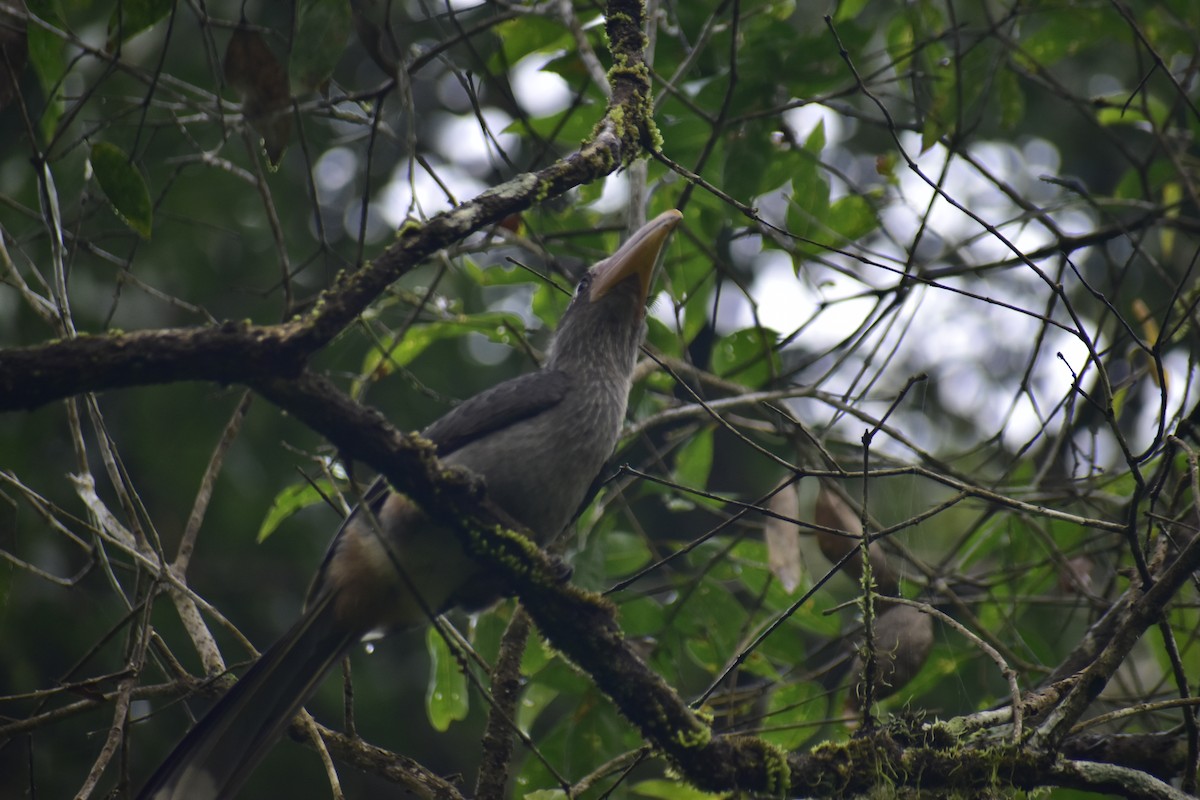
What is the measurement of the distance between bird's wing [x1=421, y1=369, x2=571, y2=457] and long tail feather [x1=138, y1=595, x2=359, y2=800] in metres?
0.76

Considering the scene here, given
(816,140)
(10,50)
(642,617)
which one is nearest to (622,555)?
(642,617)

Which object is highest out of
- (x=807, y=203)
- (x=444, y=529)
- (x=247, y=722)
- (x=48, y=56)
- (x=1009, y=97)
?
(x=1009, y=97)

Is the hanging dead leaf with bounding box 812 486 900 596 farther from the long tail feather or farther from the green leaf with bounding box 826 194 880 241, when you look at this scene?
the long tail feather

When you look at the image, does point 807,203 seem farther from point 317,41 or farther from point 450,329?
point 317,41

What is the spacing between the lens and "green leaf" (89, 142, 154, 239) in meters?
2.75

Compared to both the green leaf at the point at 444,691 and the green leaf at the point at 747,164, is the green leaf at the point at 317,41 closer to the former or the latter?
the green leaf at the point at 747,164

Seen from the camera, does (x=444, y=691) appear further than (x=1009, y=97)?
No

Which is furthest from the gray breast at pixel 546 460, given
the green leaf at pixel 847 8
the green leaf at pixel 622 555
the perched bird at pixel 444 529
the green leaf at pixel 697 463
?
the green leaf at pixel 847 8

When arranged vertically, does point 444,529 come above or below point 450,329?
below

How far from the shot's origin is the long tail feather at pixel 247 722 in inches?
105

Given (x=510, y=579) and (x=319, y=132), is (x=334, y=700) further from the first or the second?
(x=510, y=579)

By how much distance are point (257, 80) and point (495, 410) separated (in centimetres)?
135

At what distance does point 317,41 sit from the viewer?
285 centimetres

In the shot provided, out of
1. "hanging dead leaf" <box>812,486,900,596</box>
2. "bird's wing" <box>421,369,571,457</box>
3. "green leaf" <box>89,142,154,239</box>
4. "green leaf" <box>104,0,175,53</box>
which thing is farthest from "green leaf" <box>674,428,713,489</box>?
"green leaf" <box>104,0,175,53</box>
